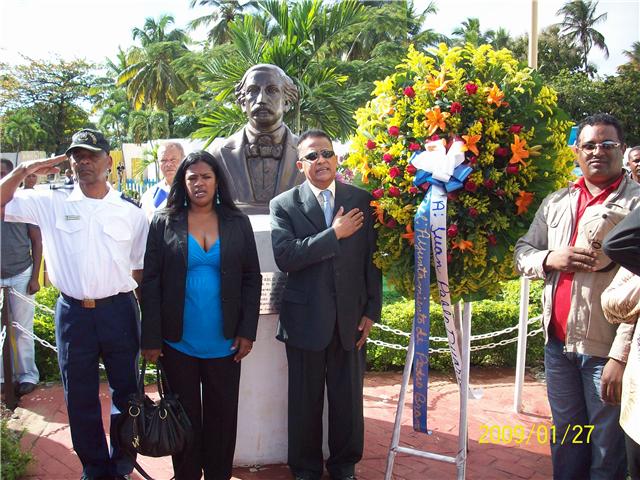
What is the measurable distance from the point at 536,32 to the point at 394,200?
93.2 inches

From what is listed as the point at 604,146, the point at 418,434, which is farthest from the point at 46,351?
the point at 604,146

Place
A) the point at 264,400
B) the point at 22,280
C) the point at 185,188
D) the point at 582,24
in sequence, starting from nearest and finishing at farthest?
the point at 185,188 → the point at 264,400 → the point at 22,280 → the point at 582,24

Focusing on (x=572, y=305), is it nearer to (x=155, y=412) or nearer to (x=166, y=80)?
(x=155, y=412)

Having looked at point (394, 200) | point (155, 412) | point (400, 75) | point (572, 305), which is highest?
point (400, 75)

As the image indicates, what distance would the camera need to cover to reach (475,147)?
285 cm

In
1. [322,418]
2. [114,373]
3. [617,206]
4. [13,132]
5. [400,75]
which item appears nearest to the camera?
[617,206]

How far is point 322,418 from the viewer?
3.69 metres

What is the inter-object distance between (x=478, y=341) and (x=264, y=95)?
3.64 metres

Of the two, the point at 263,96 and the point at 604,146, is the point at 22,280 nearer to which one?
the point at 263,96

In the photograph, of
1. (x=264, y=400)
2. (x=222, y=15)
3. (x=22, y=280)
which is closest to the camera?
(x=264, y=400)

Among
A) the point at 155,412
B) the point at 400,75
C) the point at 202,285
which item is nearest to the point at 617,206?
the point at 400,75

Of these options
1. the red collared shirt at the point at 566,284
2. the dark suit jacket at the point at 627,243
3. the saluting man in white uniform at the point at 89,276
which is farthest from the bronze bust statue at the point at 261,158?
the dark suit jacket at the point at 627,243

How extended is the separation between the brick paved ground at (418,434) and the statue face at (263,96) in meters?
2.45
